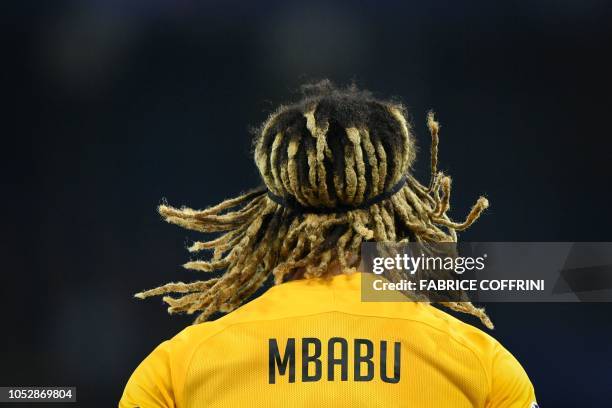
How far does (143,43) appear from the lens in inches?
87.1

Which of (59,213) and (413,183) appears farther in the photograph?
(59,213)

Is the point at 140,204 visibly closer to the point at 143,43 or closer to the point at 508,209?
the point at 143,43

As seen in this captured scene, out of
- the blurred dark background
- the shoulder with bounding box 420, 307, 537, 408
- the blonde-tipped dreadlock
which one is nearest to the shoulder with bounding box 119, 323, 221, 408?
the blonde-tipped dreadlock

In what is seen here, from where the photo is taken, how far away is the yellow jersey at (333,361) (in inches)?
32.6

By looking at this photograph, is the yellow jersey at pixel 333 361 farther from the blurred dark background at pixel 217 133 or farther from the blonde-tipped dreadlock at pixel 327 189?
the blurred dark background at pixel 217 133

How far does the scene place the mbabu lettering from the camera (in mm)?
831

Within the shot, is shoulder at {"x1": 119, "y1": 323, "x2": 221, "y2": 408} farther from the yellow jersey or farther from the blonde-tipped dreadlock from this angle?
the blonde-tipped dreadlock

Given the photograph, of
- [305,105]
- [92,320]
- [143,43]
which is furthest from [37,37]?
[305,105]

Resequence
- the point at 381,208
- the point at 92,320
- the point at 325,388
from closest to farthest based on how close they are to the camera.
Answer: the point at 325,388 < the point at 381,208 < the point at 92,320

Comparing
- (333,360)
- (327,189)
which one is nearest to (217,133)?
(327,189)

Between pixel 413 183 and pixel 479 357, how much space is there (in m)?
0.26

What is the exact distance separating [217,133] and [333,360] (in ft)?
4.59

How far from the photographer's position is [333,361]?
32.7 inches

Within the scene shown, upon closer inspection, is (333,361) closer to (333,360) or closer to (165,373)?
(333,360)
